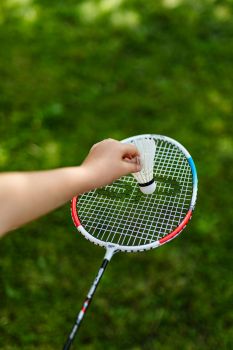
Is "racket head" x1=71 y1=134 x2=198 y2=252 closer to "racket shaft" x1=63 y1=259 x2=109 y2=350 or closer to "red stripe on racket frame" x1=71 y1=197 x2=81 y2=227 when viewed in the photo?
"red stripe on racket frame" x1=71 y1=197 x2=81 y2=227

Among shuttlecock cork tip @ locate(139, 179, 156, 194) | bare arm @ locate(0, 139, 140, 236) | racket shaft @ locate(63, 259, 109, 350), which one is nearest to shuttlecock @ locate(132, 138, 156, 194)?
shuttlecock cork tip @ locate(139, 179, 156, 194)

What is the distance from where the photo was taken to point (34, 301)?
3.00m

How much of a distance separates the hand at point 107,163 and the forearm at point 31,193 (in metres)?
0.10

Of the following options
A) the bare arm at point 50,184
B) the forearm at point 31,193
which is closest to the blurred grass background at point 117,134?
the bare arm at point 50,184

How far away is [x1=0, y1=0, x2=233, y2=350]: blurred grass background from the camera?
288cm

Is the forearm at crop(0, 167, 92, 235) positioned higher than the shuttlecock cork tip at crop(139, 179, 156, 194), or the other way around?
the shuttlecock cork tip at crop(139, 179, 156, 194)

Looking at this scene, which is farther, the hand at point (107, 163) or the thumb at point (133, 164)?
the thumb at point (133, 164)

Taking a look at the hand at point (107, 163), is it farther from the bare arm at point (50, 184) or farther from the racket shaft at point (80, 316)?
the racket shaft at point (80, 316)

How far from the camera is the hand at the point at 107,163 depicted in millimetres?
1853

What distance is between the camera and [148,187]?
243 centimetres

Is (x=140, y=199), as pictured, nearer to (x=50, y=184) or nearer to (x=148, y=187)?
(x=148, y=187)

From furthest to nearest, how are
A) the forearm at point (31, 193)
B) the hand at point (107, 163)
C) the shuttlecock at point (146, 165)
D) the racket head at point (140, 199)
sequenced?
the racket head at point (140, 199) → the shuttlecock at point (146, 165) → the hand at point (107, 163) → the forearm at point (31, 193)

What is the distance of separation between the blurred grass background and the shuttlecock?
32.4 inches

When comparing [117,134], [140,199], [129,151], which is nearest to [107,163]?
[129,151]
